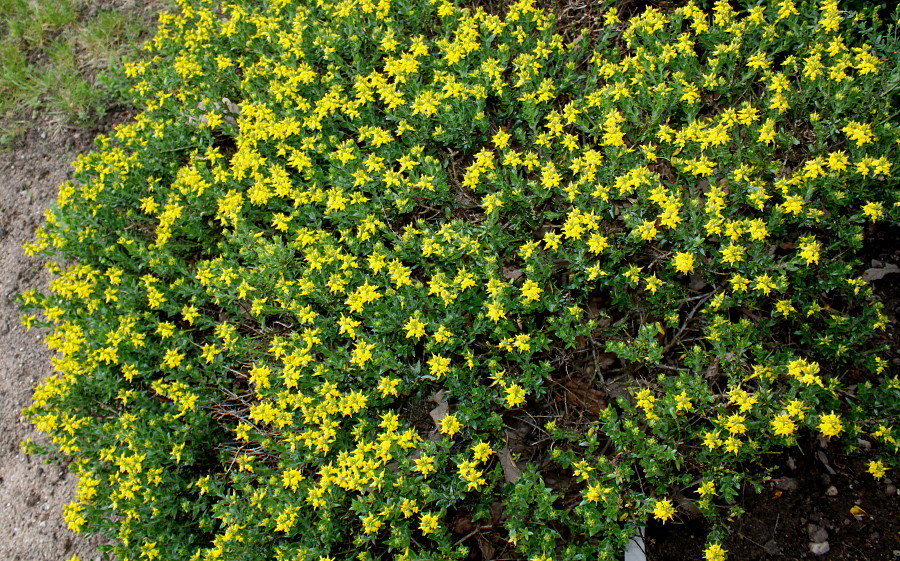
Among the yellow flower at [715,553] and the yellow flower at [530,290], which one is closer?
the yellow flower at [715,553]

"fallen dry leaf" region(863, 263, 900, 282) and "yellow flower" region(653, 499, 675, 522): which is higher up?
"fallen dry leaf" region(863, 263, 900, 282)

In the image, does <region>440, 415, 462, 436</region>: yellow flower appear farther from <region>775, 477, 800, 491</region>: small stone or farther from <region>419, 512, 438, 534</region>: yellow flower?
<region>775, 477, 800, 491</region>: small stone

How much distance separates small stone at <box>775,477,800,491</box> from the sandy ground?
3.90 meters

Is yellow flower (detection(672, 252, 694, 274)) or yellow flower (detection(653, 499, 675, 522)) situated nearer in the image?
yellow flower (detection(653, 499, 675, 522))

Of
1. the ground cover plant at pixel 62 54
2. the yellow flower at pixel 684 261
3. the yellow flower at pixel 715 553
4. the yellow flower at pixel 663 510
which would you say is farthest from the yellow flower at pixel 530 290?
the ground cover plant at pixel 62 54

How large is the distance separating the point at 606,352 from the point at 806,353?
103cm

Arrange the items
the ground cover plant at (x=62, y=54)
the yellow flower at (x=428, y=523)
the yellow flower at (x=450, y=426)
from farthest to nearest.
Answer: the ground cover plant at (x=62, y=54) < the yellow flower at (x=450, y=426) < the yellow flower at (x=428, y=523)

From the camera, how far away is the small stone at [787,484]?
3201 mm

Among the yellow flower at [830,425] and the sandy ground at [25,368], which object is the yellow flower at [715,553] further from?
the sandy ground at [25,368]

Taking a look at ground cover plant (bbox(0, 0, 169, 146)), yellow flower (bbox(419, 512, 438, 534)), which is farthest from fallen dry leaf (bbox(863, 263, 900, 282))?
ground cover plant (bbox(0, 0, 169, 146))

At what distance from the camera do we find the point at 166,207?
3.99 meters

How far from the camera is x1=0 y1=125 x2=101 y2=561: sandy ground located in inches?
157

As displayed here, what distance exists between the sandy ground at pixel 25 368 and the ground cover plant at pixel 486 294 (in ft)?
1.49

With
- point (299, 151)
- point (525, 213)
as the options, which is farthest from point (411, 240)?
point (299, 151)
